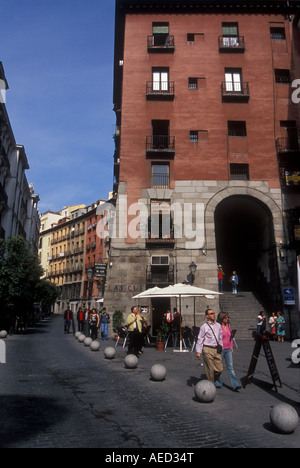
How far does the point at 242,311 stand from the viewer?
22203 millimetres

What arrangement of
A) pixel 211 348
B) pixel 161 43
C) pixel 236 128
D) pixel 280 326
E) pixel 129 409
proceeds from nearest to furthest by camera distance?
pixel 129 409, pixel 211 348, pixel 280 326, pixel 236 128, pixel 161 43

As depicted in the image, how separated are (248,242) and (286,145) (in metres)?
8.19

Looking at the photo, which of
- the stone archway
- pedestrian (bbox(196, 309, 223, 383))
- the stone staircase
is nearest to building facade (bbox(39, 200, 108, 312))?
the stone archway

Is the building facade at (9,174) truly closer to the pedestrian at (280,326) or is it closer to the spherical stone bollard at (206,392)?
the pedestrian at (280,326)

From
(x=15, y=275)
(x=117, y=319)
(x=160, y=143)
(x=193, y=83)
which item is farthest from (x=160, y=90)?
(x=15, y=275)

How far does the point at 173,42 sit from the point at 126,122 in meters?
7.09

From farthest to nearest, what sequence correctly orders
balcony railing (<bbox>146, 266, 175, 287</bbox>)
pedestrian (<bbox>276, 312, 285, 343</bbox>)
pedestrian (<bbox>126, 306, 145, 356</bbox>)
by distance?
1. balcony railing (<bbox>146, 266, 175, 287</bbox>)
2. pedestrian (<bbox>276, 312, 285, 343</bbox>)
3. pedestrian (<bbox>126, 306, 145, 356</bbox>)

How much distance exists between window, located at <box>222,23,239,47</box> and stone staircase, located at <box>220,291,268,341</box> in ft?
59.2

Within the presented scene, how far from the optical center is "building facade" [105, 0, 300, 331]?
22984 mm

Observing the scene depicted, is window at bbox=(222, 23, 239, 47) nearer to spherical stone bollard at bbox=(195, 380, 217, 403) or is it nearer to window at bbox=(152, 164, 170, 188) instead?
window at bbox=(152, 164, 170, 188)

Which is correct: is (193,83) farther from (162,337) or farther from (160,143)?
(162,337)

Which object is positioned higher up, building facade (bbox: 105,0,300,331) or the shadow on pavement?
building facade (bbox: 105,0,300,331)

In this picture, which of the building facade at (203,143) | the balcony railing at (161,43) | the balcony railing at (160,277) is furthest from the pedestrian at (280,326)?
the balcony railing at (161,43)
